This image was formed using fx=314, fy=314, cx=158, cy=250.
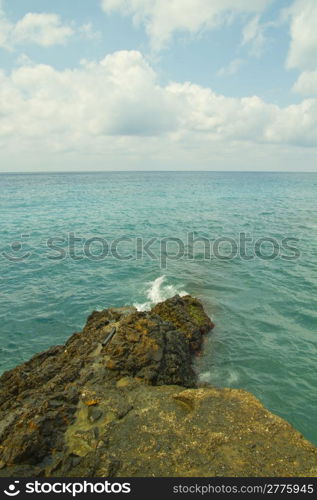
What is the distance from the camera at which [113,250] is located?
3169cm

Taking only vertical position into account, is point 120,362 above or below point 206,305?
above

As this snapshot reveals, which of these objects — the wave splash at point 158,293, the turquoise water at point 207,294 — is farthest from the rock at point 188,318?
the wave splash at point 158,293

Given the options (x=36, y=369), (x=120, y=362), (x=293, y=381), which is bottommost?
(x=293, y=381)

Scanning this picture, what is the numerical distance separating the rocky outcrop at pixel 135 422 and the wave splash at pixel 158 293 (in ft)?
25.7

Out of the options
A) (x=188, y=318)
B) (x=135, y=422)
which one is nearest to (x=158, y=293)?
(x=188, y=318)

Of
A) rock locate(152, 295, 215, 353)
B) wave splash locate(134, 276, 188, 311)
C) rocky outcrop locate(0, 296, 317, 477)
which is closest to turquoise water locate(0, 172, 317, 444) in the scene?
wave splash locate(134, 276, 188, 311)

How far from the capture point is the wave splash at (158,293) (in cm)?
1944

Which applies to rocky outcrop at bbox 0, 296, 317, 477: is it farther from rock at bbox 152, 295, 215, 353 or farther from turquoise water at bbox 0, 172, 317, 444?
turquoise water at bbox 0, 172, 317, 444

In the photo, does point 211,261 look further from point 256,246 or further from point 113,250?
point 113,250

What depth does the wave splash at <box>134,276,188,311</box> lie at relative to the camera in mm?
19438

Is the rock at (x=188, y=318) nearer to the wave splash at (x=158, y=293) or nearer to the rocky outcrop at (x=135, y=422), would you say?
the rocky outcrop at (x=135, y=422)

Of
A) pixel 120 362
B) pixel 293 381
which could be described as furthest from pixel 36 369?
pixel 293 381
